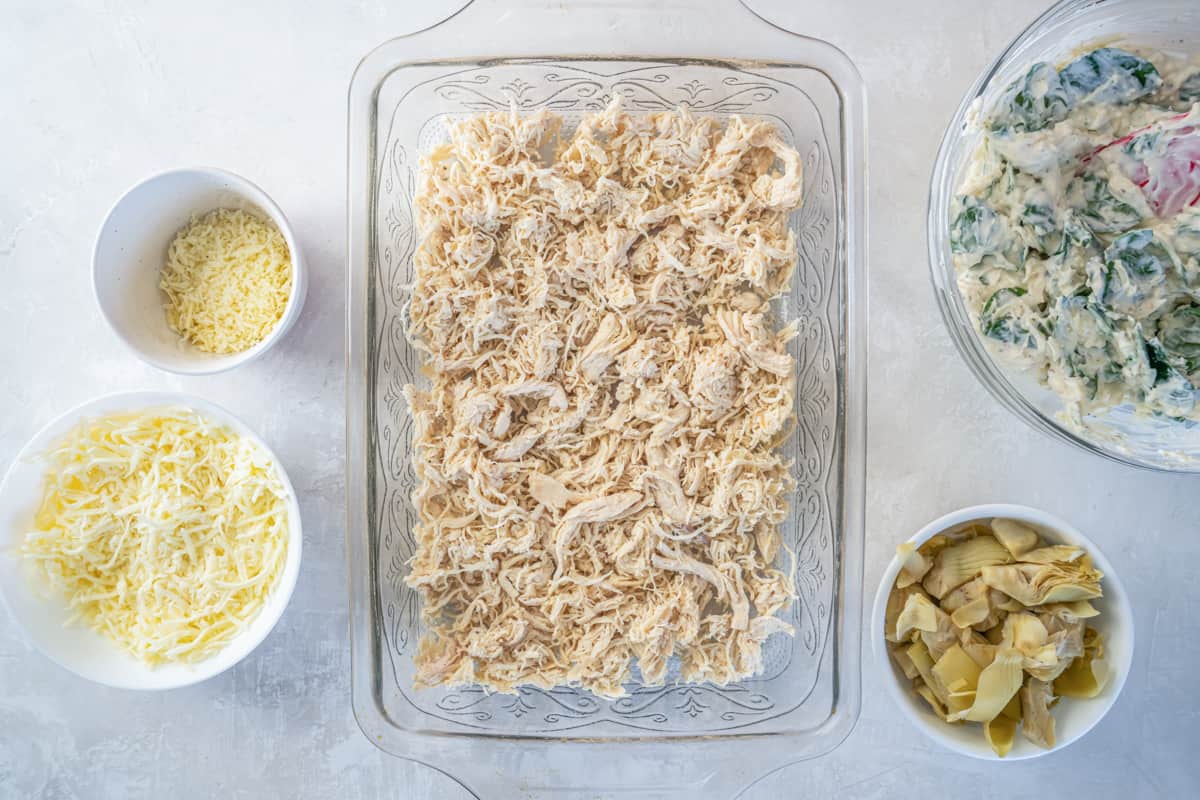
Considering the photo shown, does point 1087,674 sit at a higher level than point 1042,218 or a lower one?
lower

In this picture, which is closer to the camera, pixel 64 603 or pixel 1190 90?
pixel 1190 90

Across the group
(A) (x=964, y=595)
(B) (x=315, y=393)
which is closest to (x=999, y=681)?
(A) (x=964, y=595)

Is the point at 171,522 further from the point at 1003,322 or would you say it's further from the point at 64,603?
the point at 1003,322

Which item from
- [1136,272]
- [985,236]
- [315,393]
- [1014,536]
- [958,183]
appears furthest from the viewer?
[315,393]

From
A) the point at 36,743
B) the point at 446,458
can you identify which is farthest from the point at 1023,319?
the point at 36,743

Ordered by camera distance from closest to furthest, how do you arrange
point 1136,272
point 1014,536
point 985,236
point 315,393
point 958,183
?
1. point 1136,272
2. point 985,236
3. point 958,183
4. point 1014,536
5. point 315,393

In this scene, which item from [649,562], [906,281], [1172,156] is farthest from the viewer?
[906,281]

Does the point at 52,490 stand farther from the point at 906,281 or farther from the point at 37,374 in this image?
the point at 906,281

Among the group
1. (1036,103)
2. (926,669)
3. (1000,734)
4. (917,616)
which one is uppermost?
(1036,103)
